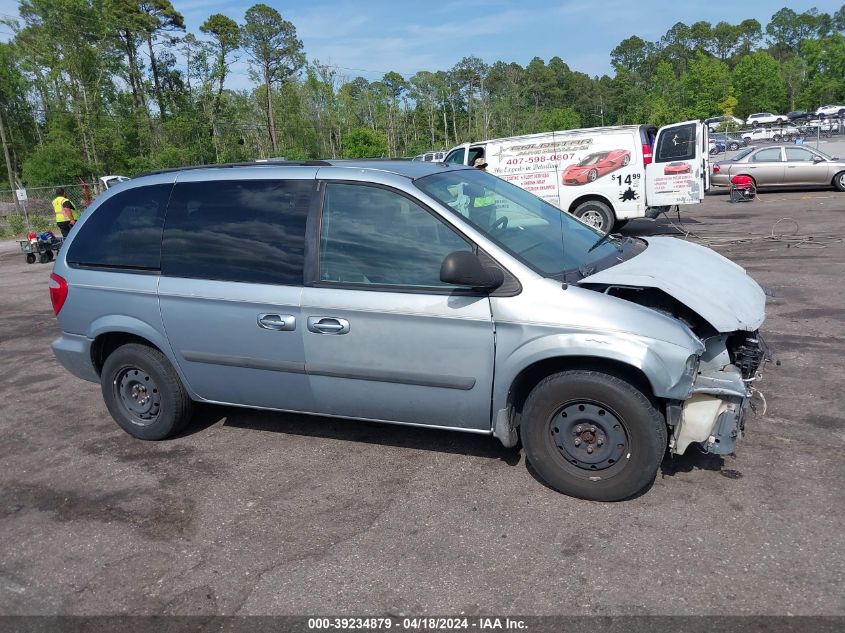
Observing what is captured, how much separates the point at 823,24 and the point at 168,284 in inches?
5854

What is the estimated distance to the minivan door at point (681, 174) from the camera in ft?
44.2

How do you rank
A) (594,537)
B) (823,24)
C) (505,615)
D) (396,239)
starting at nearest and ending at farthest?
(505,615) < (594,537) < (396,239) < (823,24)

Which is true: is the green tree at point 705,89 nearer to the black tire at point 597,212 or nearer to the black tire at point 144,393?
the black tire at point 597,212

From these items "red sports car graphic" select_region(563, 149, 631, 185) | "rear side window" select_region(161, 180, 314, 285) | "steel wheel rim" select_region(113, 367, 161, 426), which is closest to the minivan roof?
"rear side window" select_region(161, 180, 314, 285)

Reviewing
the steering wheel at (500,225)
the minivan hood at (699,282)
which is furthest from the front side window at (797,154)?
the steering wheel at (500,225)

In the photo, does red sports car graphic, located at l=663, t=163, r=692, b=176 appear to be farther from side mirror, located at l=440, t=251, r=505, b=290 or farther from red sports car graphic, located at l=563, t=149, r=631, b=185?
side mirror, located at l=440, t=251, r=505, b=290

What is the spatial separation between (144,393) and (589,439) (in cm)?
323

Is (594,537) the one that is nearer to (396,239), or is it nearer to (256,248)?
(396,239)

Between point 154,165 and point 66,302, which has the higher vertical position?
point 154,165

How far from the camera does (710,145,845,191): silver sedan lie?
19.4 metres

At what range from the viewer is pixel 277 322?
13.8ft

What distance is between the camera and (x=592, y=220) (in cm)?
1364

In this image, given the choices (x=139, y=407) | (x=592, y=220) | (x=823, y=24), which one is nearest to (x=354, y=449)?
(x=139, y=407)

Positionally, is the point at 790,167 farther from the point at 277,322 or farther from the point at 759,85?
the point at 759,85
